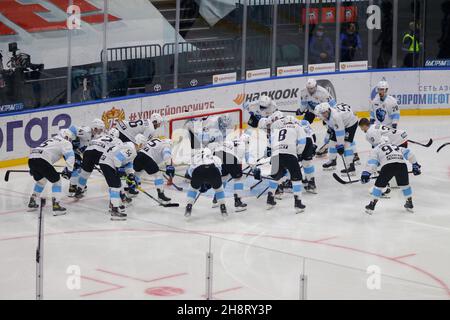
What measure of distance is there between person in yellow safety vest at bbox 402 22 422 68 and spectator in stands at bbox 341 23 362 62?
1.03 metres

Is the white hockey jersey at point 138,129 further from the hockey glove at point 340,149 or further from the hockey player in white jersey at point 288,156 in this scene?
the hockey glove at point 340,149

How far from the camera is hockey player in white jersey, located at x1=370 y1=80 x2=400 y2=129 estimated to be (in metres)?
15.1

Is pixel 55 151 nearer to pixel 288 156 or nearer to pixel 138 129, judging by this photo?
pixel 138 129

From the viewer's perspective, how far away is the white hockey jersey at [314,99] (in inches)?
622

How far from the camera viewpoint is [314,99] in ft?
52.0

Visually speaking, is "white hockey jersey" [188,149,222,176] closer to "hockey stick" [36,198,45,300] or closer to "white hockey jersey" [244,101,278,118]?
"white hockey jersey" [244,101,278,118]

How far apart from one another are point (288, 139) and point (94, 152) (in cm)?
243

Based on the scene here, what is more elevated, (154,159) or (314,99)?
(314,99)

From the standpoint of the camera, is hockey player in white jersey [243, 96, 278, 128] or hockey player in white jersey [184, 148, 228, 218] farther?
hockey player in white jersey [243, 96, 278, 128]

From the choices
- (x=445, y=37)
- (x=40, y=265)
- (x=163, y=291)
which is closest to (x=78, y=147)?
(x=163, y=291)

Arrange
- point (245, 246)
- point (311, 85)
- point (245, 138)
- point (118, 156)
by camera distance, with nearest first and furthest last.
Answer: point (245, 246), point (118, 156), point (245, 138), point (311, 85)

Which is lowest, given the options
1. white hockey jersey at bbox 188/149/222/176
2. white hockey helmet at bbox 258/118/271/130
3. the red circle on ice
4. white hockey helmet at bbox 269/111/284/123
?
the red circle on ice

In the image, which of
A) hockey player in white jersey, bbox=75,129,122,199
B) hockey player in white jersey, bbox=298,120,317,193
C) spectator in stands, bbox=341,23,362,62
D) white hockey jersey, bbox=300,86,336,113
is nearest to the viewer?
hockey player in white jersey, bbox=75,129,122,199

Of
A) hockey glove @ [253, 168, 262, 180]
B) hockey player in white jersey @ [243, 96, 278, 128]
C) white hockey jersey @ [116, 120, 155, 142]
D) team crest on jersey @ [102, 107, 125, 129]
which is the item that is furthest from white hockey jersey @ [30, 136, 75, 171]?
team crest on jersey @ [102, 107, 125, 129]
